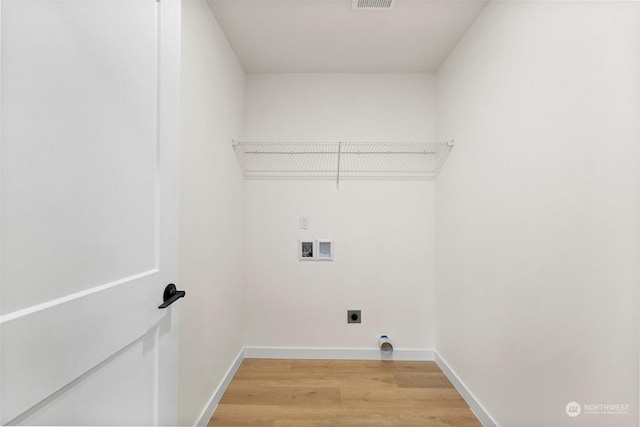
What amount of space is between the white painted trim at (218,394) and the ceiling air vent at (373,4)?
2.49 metres

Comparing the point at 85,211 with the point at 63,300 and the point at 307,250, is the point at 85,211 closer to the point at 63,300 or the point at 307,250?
the point at 63,300

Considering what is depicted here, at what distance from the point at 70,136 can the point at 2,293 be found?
316 mm

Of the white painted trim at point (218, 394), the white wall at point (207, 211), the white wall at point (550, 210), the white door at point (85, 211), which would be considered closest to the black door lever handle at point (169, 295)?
the white door at point (85, 211)

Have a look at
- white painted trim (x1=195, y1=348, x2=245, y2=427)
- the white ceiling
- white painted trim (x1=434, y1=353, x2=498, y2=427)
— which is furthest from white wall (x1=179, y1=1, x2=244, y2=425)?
white painted trim (x1=434, y1=353, x2=498, y2=427)

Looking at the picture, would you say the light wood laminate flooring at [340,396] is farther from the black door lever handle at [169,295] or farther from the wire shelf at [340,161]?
the wire shelf at [340,161]

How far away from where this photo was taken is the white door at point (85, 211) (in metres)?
0.49

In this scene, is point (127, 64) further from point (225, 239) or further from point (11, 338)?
point (225, 239)

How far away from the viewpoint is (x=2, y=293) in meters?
0.46

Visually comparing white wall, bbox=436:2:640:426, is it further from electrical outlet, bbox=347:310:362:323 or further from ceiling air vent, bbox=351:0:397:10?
electrical outlet, bbox=347:310:362:323

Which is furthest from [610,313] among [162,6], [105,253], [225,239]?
[225,239]

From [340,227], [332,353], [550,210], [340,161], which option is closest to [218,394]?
[332,353]

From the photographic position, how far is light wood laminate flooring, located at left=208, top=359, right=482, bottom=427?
1703 mm

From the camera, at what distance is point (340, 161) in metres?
2.47

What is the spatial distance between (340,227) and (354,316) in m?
0.77
